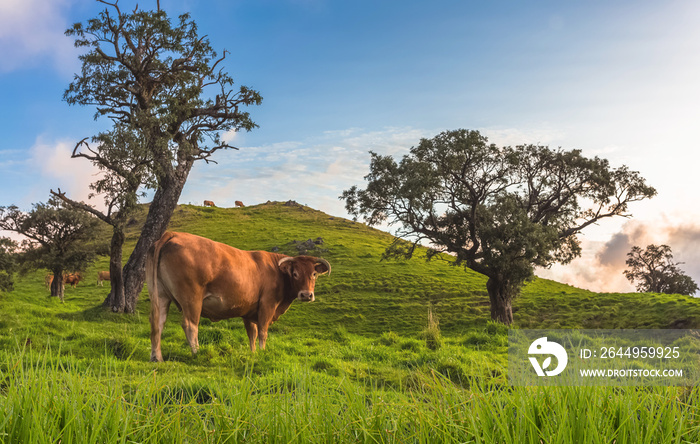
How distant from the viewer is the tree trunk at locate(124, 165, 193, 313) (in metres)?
20.6

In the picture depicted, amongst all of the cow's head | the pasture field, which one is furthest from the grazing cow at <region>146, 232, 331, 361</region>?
the pasture field

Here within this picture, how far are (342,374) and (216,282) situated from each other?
7.43m

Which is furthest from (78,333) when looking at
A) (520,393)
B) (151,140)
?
(520,393)

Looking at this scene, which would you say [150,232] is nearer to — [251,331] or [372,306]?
[251,331]

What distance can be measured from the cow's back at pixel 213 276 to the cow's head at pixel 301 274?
404 millimetres

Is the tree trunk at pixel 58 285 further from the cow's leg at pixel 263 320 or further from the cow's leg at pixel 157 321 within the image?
the cow's leg at pixel 157 321

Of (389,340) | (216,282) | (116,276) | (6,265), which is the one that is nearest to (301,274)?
(216,282)

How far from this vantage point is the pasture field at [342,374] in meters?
3.46

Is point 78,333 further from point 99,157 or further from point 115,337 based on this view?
point 99,157

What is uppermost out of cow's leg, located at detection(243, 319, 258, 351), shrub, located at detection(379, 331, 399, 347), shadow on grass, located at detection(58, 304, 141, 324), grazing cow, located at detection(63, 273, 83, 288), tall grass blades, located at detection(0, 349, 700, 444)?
tall grass blades, located at detection(0, 349, 700, 444)

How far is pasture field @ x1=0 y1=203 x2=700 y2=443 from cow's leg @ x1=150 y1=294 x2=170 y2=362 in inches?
19.4

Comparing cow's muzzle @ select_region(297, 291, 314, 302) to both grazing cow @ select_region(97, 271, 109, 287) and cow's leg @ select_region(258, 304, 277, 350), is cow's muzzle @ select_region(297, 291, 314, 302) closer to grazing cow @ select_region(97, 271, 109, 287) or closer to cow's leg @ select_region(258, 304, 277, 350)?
cow's leg @ select_region(258, 304, 277, 350)

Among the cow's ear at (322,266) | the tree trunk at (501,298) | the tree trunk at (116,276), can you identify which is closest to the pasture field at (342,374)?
the tree trunk at (116,276)

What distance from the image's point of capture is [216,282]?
11320 mm
